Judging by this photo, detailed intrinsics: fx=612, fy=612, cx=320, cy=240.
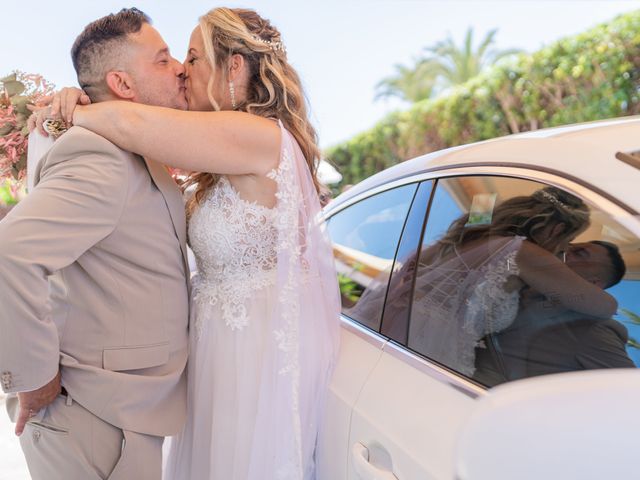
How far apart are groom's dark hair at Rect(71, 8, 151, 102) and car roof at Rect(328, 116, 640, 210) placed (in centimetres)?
112

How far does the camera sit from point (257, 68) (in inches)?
85.8

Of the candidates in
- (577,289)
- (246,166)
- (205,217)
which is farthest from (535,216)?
(205,217)

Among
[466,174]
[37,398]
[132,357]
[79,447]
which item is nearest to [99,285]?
[132,357]

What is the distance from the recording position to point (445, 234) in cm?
170

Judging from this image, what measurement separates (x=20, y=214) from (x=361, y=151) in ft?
47.1

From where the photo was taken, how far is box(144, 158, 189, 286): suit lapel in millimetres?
1824

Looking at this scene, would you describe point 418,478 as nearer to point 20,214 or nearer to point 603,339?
point 603,339

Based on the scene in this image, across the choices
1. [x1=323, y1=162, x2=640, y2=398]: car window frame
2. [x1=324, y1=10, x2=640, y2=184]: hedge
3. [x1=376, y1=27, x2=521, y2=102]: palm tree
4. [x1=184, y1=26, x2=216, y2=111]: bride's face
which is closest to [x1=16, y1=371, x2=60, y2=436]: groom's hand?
[x1=323, y1=162, x2=640, y2=398]: car window frame

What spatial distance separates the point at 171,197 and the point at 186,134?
0.21m

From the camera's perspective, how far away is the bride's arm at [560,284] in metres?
1.17

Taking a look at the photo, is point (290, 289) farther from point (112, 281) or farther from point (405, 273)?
point (112, 281)

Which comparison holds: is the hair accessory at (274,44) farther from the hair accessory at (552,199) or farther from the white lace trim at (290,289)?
the hair accessory at (552,199)

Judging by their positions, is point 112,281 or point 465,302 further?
point 112,281

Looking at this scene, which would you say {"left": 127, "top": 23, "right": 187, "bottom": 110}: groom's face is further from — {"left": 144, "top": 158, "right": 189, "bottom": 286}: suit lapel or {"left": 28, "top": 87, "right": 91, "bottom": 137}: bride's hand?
{"left": 144, "top": 158, "right": 189, "bottom": 286}: suit lapel
